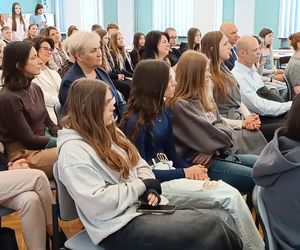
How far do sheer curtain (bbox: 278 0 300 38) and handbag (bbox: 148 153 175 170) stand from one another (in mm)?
7619

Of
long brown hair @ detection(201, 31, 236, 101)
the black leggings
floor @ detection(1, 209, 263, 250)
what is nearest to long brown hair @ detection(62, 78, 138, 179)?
the black leggings

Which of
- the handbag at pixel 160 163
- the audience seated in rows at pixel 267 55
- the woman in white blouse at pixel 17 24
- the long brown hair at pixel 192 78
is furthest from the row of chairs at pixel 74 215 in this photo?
the woman in white blouse at pixel 17 24

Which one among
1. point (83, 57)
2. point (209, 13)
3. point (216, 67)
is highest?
point (209, 13)

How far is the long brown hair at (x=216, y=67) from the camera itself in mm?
3236

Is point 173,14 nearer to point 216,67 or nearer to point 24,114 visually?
point 216,67

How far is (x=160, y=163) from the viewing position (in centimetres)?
232

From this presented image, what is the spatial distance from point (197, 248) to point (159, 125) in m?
0.82

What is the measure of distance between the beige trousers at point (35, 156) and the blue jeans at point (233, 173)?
912mm

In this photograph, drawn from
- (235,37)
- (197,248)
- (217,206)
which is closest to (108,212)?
(197,248)

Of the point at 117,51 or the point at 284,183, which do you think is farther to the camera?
the point at 117,51

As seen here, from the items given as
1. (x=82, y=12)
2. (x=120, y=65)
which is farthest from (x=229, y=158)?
(x=82, y=12)

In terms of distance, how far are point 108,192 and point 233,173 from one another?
3.20ft

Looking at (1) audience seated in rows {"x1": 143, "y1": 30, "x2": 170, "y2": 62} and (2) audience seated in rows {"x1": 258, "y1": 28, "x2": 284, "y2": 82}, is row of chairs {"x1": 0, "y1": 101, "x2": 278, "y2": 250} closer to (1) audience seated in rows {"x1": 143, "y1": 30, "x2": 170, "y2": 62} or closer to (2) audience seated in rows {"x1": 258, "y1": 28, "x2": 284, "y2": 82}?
(1) audience seated in rows {"x1": 143, "y1": 30, "x2": 170, "y2": 62}

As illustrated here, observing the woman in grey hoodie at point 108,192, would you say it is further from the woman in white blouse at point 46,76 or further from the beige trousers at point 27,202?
the woman in white blouse at point 46,76
